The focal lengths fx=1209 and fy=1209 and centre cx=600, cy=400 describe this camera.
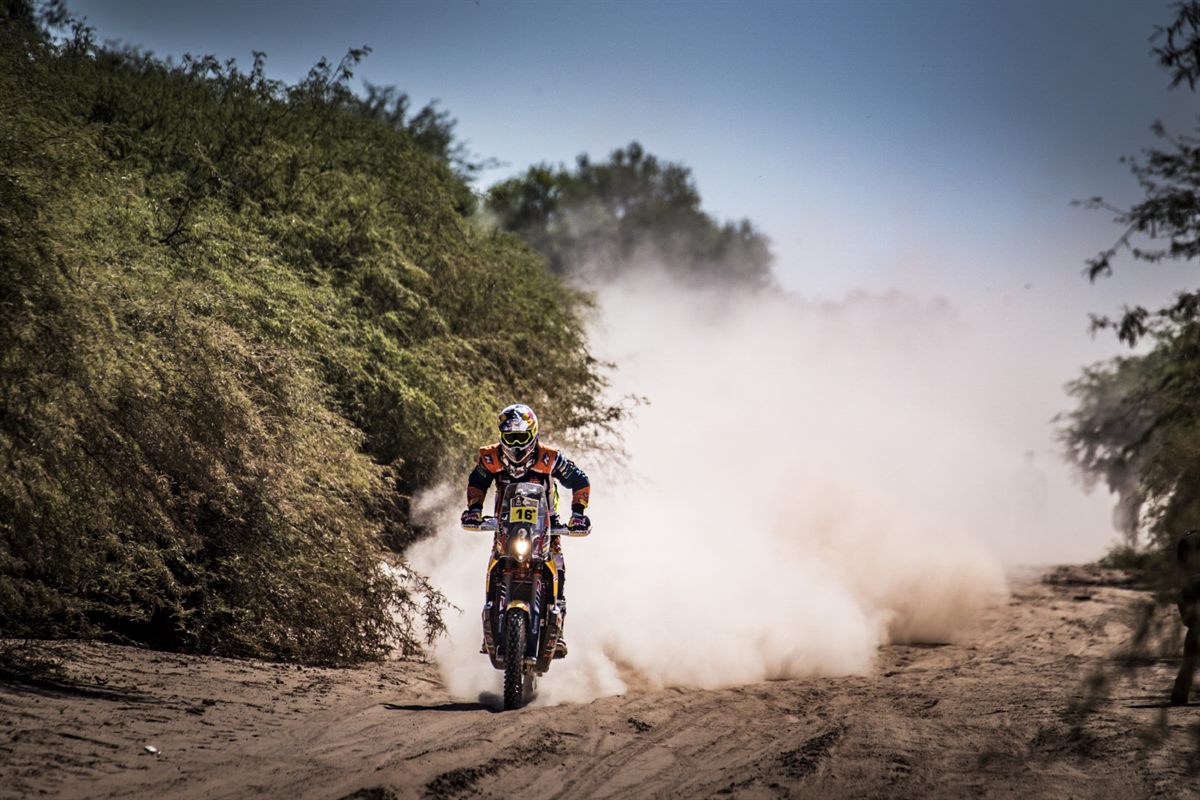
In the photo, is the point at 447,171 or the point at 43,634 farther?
the point at 447,171

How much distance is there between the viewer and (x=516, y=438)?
1124cm

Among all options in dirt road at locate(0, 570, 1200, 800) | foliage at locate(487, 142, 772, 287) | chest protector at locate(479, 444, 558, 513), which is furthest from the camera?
foliage at locate(487, 142, 772, 287)

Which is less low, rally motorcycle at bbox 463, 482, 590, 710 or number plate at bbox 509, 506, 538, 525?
number plate at bbox 509, 506, 538, 525

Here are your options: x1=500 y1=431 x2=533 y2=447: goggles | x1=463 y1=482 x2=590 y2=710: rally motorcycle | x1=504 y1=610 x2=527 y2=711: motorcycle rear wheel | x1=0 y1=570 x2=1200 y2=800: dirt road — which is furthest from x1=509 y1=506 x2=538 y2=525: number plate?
x1=0 y1=570 x2=1200 y2=800: dirt road

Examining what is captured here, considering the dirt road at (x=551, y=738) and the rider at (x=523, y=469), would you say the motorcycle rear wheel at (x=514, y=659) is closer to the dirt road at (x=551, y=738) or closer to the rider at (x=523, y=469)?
the dirt road at (x=551, y=738)

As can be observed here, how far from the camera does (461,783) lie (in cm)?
753

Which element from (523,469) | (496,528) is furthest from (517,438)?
(496,528)

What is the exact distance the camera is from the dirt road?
24.5ft

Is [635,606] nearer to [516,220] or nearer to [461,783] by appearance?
[461,783]

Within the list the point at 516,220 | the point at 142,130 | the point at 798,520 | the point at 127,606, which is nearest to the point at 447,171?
the point at 142,130

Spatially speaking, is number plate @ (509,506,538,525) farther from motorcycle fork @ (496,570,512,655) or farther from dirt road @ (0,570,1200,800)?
dirt road @ (0,570,1200,800)

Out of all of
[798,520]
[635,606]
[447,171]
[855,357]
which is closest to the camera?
[635,606]

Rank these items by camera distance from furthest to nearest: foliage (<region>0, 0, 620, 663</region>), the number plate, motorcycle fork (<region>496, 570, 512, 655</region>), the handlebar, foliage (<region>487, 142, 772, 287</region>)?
foliage (<region>487, 142, 772, 287</region>) < the handlebar < the number plate < motorcycle fork (<region>496, 570, 512, 655</region>) < foliage (<region>0, 0, 620, 663</region>)

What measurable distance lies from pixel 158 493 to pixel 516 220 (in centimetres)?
6179
